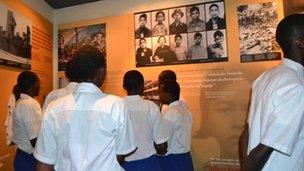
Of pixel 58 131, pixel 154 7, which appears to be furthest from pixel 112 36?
pixel 58 131

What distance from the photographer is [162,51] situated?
3.33 m

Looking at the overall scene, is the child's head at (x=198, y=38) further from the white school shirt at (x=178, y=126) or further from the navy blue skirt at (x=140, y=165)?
the navy blue skirt at (x=140, y=165)

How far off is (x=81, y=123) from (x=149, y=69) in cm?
213

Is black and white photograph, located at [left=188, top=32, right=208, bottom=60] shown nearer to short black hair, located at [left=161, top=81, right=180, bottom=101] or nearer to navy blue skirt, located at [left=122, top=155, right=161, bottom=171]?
short black hair, located at [left=161, top=81, right=180, bottom=101]

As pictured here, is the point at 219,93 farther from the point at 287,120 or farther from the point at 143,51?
the point at 287,120

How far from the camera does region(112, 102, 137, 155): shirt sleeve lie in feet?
4.33

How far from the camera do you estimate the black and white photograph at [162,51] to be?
10.8 feet

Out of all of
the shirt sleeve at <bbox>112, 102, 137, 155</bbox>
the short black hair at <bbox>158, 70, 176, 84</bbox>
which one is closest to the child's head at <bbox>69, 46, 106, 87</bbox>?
the shirt sleeve at <bbox>112, 102, 137, 155</bbox>

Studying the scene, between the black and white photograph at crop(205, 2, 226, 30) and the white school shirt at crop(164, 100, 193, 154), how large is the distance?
1060 millimetres

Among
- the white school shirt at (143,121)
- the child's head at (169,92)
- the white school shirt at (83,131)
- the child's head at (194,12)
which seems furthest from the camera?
the child's head at (194,12)

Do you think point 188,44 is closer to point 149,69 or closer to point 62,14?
point 149,69

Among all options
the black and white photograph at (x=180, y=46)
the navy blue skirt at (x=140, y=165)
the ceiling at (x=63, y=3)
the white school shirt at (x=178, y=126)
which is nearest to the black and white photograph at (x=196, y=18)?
the black and white photograph at (x=180, y=46)

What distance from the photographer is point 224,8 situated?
313 centimetres

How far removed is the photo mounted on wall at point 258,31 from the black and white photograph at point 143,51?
1.01 m
